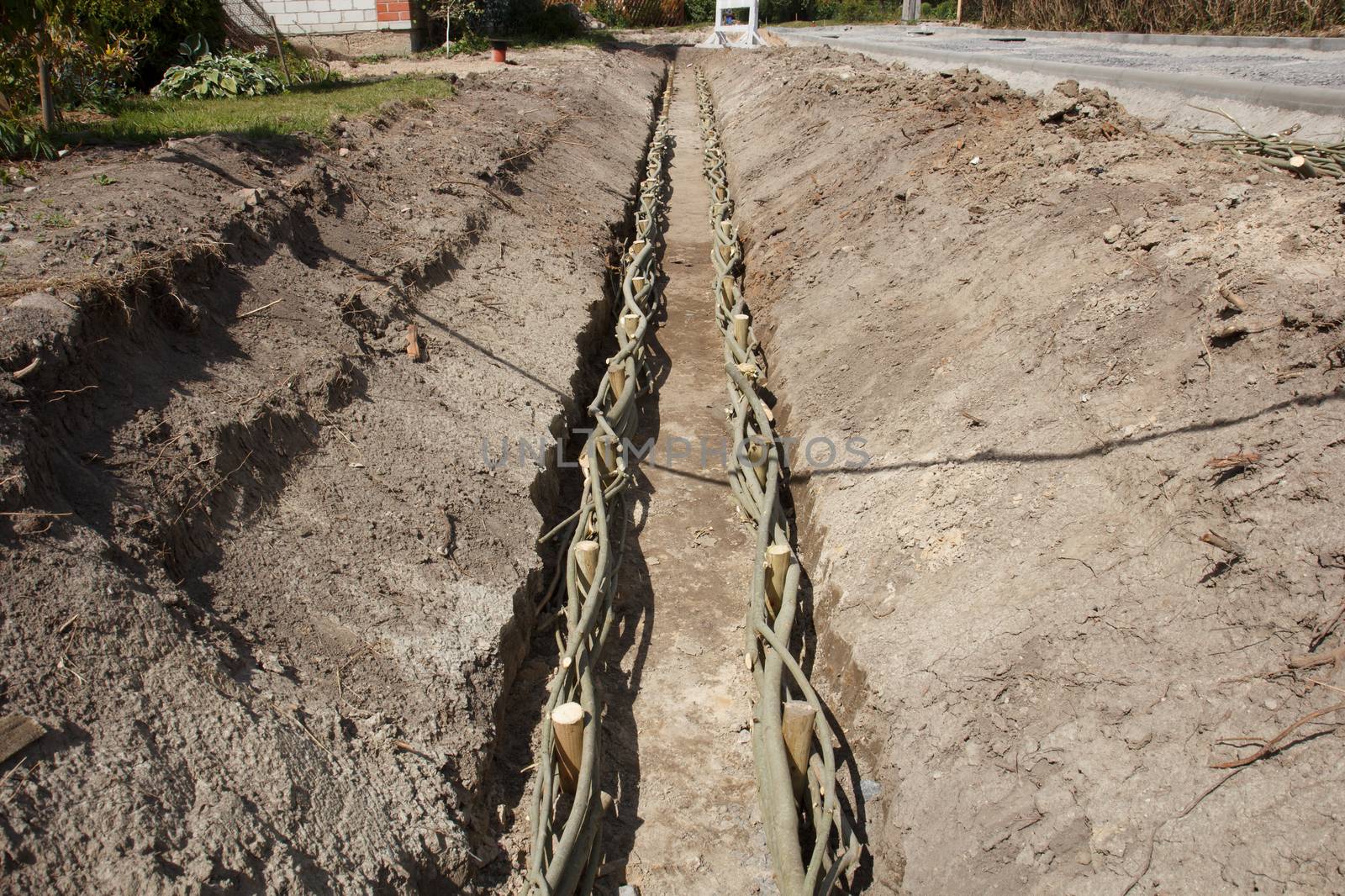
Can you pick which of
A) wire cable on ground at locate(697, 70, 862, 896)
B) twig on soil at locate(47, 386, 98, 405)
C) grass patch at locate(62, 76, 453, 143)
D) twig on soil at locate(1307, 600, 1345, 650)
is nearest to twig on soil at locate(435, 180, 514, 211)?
grass patch at locate(62, 76, 453, 143)

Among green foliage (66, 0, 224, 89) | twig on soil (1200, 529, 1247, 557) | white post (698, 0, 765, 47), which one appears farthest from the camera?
white post (698, 0, 765, 47)

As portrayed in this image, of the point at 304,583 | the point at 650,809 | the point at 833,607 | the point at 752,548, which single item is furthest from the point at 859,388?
the point at 304,583

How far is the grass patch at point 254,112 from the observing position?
5.25m

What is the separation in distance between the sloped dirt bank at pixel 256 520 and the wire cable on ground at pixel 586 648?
211 millimetres

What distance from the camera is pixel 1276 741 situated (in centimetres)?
186

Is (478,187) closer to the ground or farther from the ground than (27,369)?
farther from the ground

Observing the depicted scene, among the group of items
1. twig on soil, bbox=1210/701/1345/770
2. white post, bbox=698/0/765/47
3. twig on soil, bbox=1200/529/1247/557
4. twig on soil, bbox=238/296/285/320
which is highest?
white post, bbox=698/0/765/47

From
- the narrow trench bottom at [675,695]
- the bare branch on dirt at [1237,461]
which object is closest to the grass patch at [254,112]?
the narrow trench bottom at [675,695]

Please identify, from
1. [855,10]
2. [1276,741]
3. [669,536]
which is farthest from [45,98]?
[855,10]

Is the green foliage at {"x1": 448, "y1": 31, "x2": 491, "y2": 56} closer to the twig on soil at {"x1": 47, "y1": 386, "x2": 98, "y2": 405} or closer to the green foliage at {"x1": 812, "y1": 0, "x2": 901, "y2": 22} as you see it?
the twig on soil at {"x1": 47, "y1": 386, "x2": 98, "y2": 405}

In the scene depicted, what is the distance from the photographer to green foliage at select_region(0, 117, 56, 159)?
4.36m

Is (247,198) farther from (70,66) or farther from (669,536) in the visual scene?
(70,66)

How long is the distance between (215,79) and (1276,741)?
30.5 ft

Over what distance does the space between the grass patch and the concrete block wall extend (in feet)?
17.0
